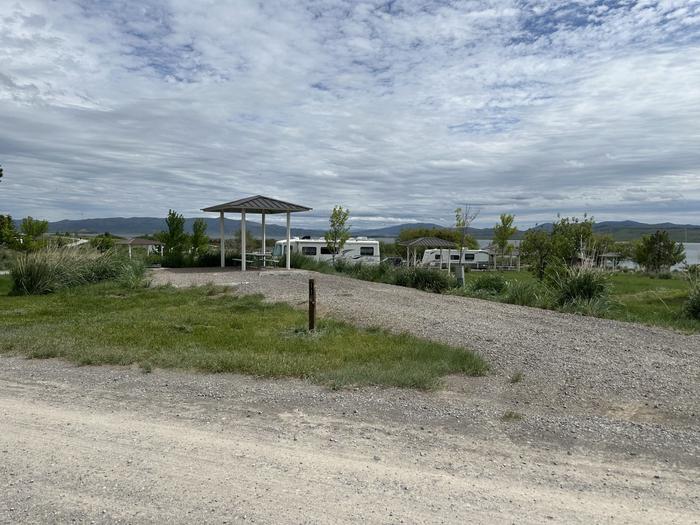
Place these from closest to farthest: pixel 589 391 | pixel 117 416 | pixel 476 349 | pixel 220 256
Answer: pixel 117 416, pixel 589 391, pixel 476 349, pixel 220 256

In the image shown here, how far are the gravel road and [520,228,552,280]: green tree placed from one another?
13.0 m

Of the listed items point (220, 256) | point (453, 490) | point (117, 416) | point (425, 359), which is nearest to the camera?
point (453, 490)

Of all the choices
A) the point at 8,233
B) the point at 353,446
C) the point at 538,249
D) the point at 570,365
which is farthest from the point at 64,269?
the point at 538,249

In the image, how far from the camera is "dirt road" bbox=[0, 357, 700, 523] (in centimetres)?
311

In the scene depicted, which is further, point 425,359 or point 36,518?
point 425,359

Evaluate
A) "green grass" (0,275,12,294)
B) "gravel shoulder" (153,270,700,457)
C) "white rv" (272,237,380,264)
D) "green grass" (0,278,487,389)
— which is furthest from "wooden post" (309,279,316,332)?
"white rv" (272,237,380,264)

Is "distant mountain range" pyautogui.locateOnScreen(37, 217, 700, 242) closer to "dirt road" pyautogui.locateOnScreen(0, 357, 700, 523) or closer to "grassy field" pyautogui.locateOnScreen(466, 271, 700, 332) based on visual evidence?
"grassy field" pyautogui.locateOnScreen(466, 271, 700, 332)

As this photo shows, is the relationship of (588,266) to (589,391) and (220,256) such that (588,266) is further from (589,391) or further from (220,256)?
(220,256)

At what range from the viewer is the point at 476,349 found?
24.7 ft

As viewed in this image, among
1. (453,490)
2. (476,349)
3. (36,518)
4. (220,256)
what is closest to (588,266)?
(476,349)

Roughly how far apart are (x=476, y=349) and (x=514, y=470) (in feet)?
12.7

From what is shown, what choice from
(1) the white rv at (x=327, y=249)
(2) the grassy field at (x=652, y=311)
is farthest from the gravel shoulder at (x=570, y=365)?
(1) the white rv at (x=327, y=249)

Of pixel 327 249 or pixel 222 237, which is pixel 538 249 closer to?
pixel 222 237

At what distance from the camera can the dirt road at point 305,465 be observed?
3.11 m
